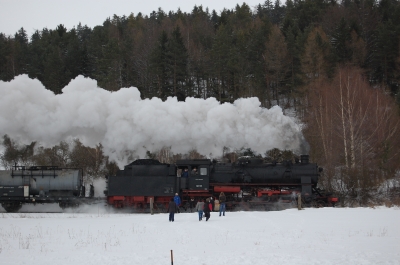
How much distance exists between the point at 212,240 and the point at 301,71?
36.0 m

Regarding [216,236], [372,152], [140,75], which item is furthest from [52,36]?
[216,236]

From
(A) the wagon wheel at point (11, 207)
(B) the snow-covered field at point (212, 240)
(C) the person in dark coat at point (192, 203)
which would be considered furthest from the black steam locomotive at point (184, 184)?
(B) the snow-covered field at point (212, 240)

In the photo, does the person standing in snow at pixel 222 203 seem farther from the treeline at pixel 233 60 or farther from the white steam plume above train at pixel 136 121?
the treeline at pixel 233 60

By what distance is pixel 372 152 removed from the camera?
35688 millimetres

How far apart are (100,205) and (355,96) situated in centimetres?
2203

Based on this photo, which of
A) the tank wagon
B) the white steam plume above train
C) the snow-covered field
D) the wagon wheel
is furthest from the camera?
the wagon wheel

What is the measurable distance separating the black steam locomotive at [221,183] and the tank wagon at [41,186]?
8.03 ft

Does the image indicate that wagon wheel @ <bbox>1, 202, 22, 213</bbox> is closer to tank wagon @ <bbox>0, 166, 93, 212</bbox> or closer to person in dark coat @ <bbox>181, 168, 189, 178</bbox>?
tank wagon @ <bbox>0, 166, 93, 212</bbox>

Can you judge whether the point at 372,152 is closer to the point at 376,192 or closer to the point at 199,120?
the point at 376,192

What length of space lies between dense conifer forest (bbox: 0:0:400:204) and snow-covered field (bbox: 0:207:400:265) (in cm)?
Result: 1433

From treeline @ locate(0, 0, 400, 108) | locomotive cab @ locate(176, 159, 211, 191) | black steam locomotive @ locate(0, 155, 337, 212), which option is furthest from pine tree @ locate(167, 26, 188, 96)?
black steam locomotive @ locate(0, 155, 337, 212)

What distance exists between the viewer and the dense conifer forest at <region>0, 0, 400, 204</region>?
1404 inches

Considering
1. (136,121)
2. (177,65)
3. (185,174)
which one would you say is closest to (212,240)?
(185,174)

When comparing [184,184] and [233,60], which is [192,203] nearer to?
[184,184]
